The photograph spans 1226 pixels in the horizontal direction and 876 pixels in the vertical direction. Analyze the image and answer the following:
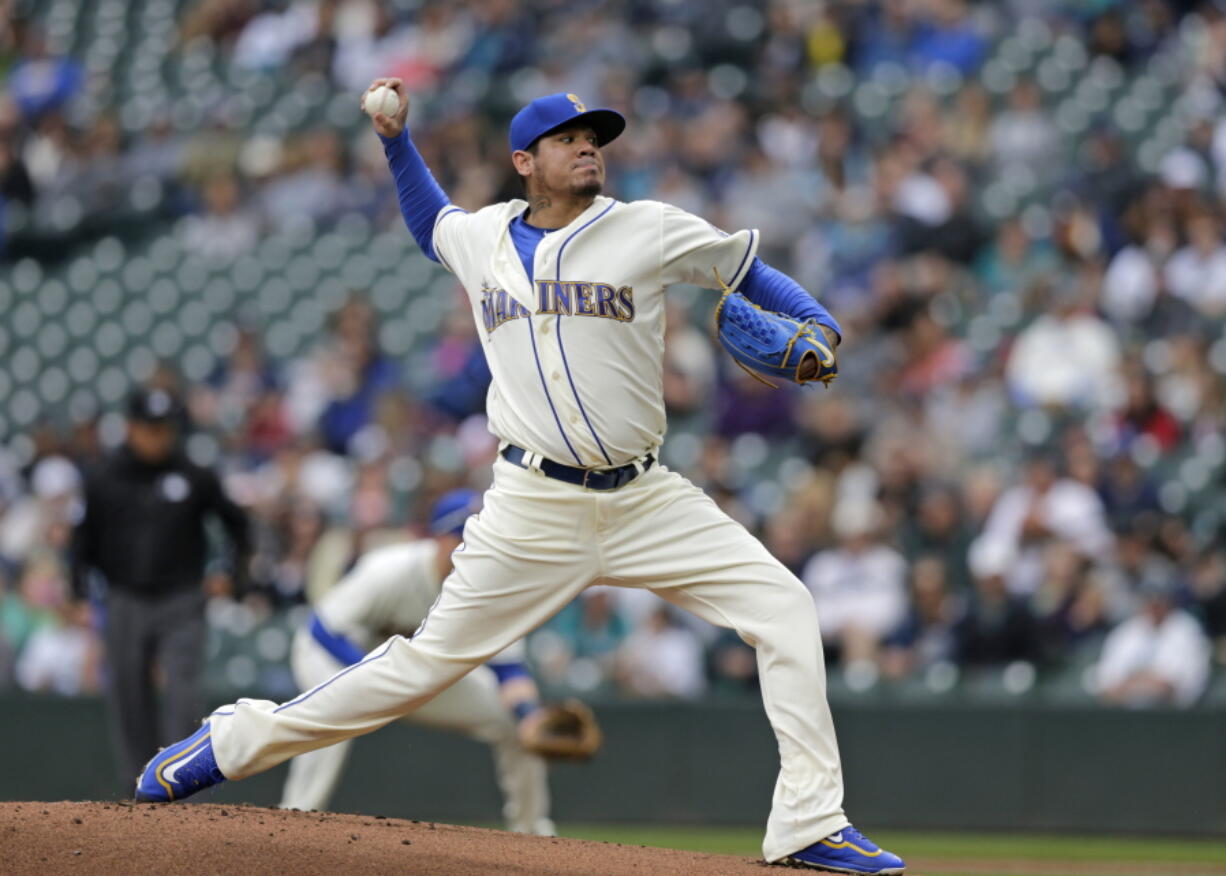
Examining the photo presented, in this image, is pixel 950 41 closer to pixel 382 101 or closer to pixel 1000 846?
pixel 1000 846

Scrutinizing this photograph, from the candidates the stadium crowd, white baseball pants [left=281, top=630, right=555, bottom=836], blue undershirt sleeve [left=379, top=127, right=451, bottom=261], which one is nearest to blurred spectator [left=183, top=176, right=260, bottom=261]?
the stadium crowd

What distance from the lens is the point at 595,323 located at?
4863 millimetres

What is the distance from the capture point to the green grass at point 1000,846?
28.2ft

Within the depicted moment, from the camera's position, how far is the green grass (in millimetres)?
8602

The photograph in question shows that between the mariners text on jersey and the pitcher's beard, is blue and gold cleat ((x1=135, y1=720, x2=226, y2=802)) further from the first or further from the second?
the pitcher's beard

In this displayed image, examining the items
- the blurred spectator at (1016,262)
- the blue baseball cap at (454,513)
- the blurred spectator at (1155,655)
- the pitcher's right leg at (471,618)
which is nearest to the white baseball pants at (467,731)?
the blue baseball cap at (454,513)

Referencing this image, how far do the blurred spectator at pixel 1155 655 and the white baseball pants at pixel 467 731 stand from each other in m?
3.73

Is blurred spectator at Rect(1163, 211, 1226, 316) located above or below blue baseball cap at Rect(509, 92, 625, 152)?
below

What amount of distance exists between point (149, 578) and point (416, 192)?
3.56 metres

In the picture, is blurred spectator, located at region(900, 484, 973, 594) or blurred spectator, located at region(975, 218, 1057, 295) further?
blurred spectator, located at region(975, 218, 1057, 295)

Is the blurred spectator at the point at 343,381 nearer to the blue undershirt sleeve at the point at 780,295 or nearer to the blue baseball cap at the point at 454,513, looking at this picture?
the blue baseball cap at the point at 454,513

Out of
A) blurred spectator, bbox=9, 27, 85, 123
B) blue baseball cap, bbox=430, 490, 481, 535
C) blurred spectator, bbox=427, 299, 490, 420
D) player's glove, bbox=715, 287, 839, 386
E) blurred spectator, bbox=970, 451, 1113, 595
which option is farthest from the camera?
blurred spectator, bbox=9, 27, 85, 123

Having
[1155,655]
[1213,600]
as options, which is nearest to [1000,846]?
[1155,655]

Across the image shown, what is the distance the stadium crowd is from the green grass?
31.3 inches
